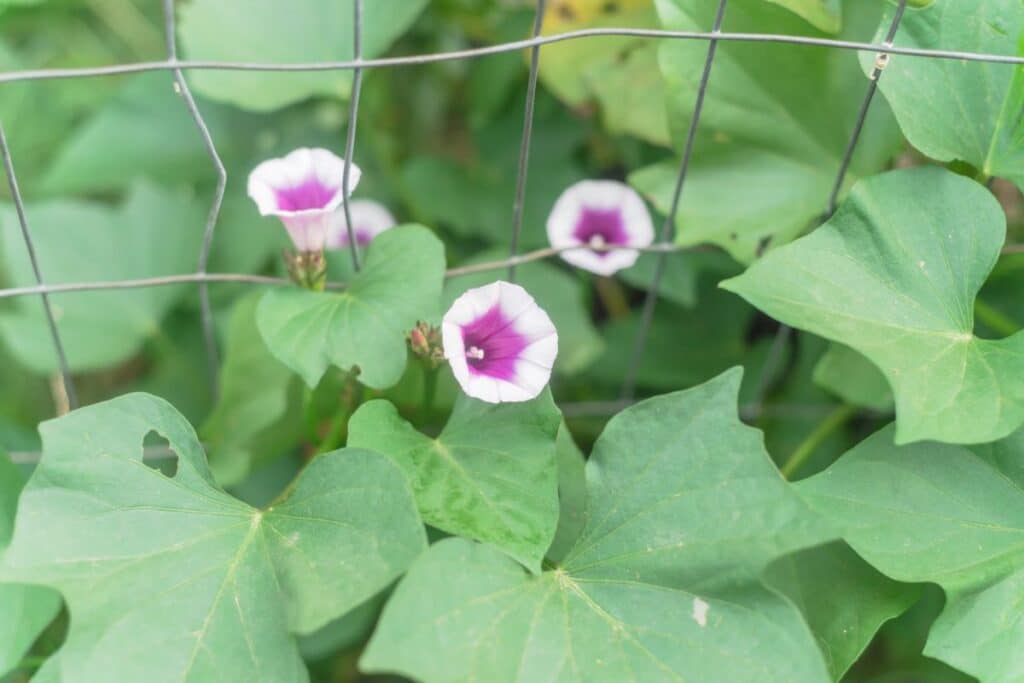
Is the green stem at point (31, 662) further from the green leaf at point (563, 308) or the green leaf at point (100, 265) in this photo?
the green leaf at point (563, 308)

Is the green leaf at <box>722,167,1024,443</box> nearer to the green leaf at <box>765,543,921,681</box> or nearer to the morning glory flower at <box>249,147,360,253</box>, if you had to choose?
the green leaf at <box>765,543,921,681</box>

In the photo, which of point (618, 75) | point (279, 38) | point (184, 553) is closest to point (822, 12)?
point (618, 75)

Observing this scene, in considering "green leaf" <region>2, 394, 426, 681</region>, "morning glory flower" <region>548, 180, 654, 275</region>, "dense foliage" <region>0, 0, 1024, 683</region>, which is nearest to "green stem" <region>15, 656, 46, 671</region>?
"dense foliage" <region>0, 0, 1024, 683</region>

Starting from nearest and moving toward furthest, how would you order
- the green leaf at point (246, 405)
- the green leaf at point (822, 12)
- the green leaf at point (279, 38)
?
the green leaf at point (822, 12) → the green leaf at point (246, 405) → the green leaf at point (279, 38)

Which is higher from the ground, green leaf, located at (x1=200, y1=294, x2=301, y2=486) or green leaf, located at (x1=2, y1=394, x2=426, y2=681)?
green leaf, located at (x1=2, y1=394, x2=426, y2=681)

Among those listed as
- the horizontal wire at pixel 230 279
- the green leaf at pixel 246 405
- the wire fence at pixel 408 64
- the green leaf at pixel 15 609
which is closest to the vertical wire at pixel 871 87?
the wire fence at pixel 408 64

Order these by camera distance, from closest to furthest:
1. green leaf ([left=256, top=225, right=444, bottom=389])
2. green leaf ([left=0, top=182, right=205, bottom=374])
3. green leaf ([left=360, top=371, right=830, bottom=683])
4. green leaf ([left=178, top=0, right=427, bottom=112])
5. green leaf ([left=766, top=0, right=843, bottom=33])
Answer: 1. green leaf ([left=360, top=371, right=830, bottom=683])
2. green leaf ([left=256, top=225, right=444, bottom=389])
3. green leaf ([left=766, top=0, right=843, bottom=33])
4. green leaf ([left=178, top=0, right=427, bottom=112])
5. green leaf ([left=0, top=182, right=205, bottom=374])
